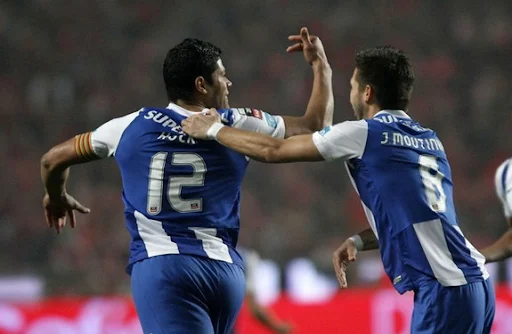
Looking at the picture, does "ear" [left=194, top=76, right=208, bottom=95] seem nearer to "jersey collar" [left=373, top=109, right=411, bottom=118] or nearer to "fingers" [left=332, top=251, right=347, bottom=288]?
"jersey collar" [left=373, top=109, right=411, bottom=118]

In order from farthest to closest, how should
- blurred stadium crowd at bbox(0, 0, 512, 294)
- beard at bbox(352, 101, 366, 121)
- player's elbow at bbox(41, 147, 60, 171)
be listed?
blurred stadium crowd at bbox(0, 0, 512, 294) < player's elbow at bbox(41, 147, 60, 171) < beard at bbox(352, 101, 366, 121)

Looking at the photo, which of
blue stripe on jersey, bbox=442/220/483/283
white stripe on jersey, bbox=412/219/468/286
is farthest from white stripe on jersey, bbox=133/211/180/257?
blue stripe on jersey, bbox=442/220/483/283

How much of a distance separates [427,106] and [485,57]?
55.5 inches

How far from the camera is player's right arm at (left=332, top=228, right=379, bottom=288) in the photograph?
4.25 metres

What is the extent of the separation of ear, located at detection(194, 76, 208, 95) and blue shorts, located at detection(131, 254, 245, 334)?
2.61ft

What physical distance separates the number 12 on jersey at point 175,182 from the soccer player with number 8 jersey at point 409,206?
17 cm

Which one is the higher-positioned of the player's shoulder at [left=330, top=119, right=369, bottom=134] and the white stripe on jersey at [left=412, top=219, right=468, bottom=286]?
the player's shoulder at [left=330, top=119, right=369, bottom=134]

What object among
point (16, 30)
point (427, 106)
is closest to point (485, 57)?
point (427, 106)

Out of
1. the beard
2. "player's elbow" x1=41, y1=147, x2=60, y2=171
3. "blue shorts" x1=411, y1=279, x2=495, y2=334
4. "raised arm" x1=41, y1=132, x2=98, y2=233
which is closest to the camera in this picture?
"blue shorts" x1=411, y1=279, x2=495, y2=334

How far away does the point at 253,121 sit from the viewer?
453cm

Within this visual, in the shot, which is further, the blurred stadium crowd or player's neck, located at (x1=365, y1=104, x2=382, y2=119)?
the blurred stadium crowd

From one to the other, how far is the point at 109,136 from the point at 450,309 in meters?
1.73

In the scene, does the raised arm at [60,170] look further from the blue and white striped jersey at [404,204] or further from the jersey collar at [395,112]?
the jersey collar at [395,112]

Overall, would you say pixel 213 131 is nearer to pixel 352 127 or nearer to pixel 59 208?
pixel 352 127
